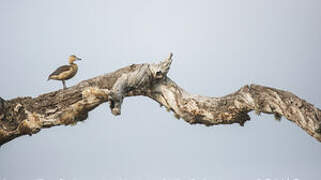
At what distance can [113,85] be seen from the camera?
5.53m

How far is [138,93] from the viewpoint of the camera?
5715 millimetres

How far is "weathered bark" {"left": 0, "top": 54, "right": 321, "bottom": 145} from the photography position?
5.22 meters

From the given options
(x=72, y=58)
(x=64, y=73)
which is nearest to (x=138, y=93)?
(x=64, y=73)

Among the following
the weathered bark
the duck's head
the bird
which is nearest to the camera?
the weathered bark

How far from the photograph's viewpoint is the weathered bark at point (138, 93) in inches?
206

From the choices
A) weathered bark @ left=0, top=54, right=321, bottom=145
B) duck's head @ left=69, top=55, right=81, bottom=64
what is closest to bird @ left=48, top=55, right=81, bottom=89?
duck's head @ left=69, top=55, right=81, bottom=64

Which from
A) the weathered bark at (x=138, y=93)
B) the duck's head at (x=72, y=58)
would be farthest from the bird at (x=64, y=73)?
the weathered bark at (x=138, y=93)

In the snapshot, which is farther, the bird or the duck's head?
the duck's head

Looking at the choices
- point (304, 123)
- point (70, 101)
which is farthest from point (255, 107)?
point (70, 101)

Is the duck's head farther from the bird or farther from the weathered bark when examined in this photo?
the weathered bark

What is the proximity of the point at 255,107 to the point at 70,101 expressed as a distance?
169 centimetres

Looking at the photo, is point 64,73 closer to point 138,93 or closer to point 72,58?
point 72,58

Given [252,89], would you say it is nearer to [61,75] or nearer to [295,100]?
[295,100]

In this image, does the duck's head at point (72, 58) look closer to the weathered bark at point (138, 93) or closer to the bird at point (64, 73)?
the bird at point (64, 73)
